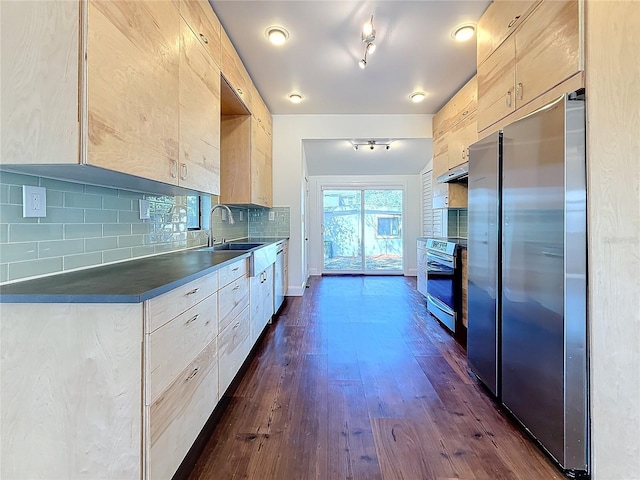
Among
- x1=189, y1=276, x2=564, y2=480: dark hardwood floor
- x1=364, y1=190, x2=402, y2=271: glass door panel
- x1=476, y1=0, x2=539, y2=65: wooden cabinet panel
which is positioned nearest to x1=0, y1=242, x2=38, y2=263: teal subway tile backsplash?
x1=189, y1=276, x2=564, y2=480: dark hardwood floor

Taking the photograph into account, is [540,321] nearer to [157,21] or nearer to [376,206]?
[157,21]

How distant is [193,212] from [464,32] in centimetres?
269

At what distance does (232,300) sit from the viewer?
190 cm

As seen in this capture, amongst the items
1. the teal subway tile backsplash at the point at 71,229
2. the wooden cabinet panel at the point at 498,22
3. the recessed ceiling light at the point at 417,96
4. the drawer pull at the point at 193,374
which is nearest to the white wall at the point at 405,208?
the recessed ceiling light at the point at 417,96

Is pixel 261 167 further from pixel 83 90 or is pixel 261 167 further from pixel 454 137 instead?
pixel 83 90

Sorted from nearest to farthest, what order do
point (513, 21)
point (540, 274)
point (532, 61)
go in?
point (540, 274)
point (532, 61)
point (513, 21)

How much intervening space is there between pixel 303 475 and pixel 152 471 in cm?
61

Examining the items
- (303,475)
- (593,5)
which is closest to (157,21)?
(593,5)

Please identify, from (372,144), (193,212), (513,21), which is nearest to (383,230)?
(372,144)

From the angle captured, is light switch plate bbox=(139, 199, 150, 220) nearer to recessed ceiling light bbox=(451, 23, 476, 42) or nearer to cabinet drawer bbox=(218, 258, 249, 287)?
cabinet drawer bbox=(218, 258, 249, 287)

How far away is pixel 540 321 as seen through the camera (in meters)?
1.44

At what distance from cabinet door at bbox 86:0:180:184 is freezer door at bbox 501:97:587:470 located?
1.77 meters

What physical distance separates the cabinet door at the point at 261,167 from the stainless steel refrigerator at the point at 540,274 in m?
2.27

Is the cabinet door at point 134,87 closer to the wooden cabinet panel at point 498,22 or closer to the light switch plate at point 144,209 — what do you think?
the light switch plate at point 144,209
